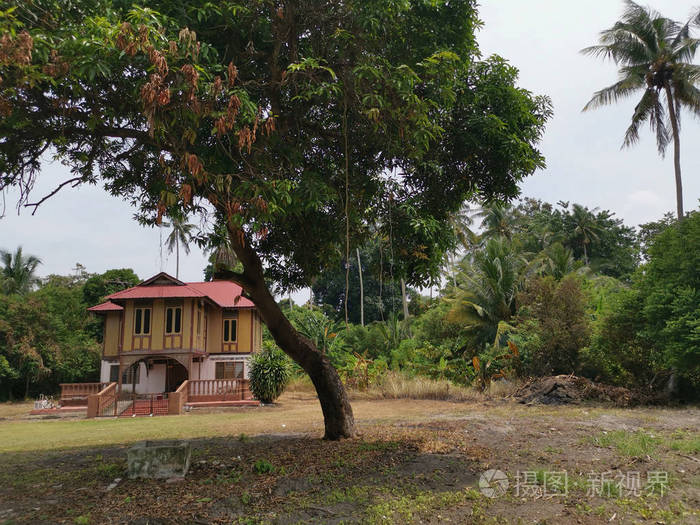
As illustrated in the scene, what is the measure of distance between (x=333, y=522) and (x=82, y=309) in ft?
132

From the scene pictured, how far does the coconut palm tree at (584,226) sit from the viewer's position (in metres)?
50.4

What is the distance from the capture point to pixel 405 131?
25.7ft

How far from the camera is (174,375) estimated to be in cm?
3216

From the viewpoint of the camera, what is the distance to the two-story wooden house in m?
27.7

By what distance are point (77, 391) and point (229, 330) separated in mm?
9121

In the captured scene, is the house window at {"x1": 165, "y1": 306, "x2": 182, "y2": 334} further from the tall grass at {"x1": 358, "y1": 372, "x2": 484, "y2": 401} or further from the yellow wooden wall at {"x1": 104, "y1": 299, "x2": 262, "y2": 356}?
the tall grass at {"x1": 358, "y1": 372, "x2": 484, "y2": 401}

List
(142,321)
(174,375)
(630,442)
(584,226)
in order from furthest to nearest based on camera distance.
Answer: (584,226), (174,375), (142,321), (630,442)

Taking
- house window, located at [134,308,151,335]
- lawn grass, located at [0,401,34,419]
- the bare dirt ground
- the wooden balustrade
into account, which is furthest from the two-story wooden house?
the bare dirt ground

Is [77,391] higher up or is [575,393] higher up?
[575,393]

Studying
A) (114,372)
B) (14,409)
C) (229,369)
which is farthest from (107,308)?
(229,369)

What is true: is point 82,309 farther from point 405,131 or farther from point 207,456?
point 405,131

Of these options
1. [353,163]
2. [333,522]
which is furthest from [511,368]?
[333,522]

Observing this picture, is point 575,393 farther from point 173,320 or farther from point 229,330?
point 229,330

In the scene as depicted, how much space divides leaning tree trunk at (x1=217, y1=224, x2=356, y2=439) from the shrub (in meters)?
14.5
